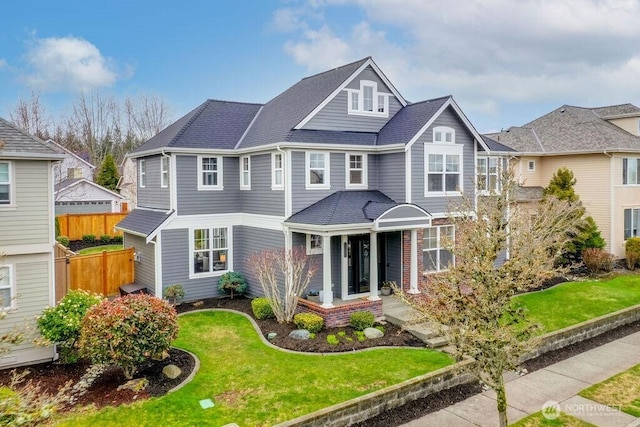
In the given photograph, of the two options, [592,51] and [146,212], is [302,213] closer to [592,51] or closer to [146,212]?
[146,212]

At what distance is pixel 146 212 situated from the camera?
2011 cm

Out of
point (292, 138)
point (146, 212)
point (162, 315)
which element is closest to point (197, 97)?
point (146, 212)

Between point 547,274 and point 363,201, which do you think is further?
point 363,201

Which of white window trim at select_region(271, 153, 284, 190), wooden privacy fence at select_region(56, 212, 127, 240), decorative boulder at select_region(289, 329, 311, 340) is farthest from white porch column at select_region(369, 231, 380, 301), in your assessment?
wooden privacy fence at select_region(56, 212, 127, 240)

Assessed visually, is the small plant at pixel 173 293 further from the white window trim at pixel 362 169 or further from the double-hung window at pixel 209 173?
the white window trim at pixel 362 169

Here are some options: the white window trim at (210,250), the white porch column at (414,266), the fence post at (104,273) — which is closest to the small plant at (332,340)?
the white porch column at (414,266)

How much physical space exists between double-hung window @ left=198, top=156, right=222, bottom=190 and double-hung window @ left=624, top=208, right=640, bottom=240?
871 inches

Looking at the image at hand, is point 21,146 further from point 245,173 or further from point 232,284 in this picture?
point 232,284

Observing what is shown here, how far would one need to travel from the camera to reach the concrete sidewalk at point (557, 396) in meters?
9.40

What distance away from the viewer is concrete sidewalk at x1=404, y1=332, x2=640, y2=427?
940 centimetres

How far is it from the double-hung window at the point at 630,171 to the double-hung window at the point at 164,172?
2378cm

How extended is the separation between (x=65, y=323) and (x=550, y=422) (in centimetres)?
1123

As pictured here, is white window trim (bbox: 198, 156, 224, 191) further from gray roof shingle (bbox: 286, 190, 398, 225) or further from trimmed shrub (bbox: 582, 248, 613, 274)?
trimmed shrub (bbox: 582, 248, 613, 274)

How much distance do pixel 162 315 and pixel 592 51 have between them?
22706 mm
